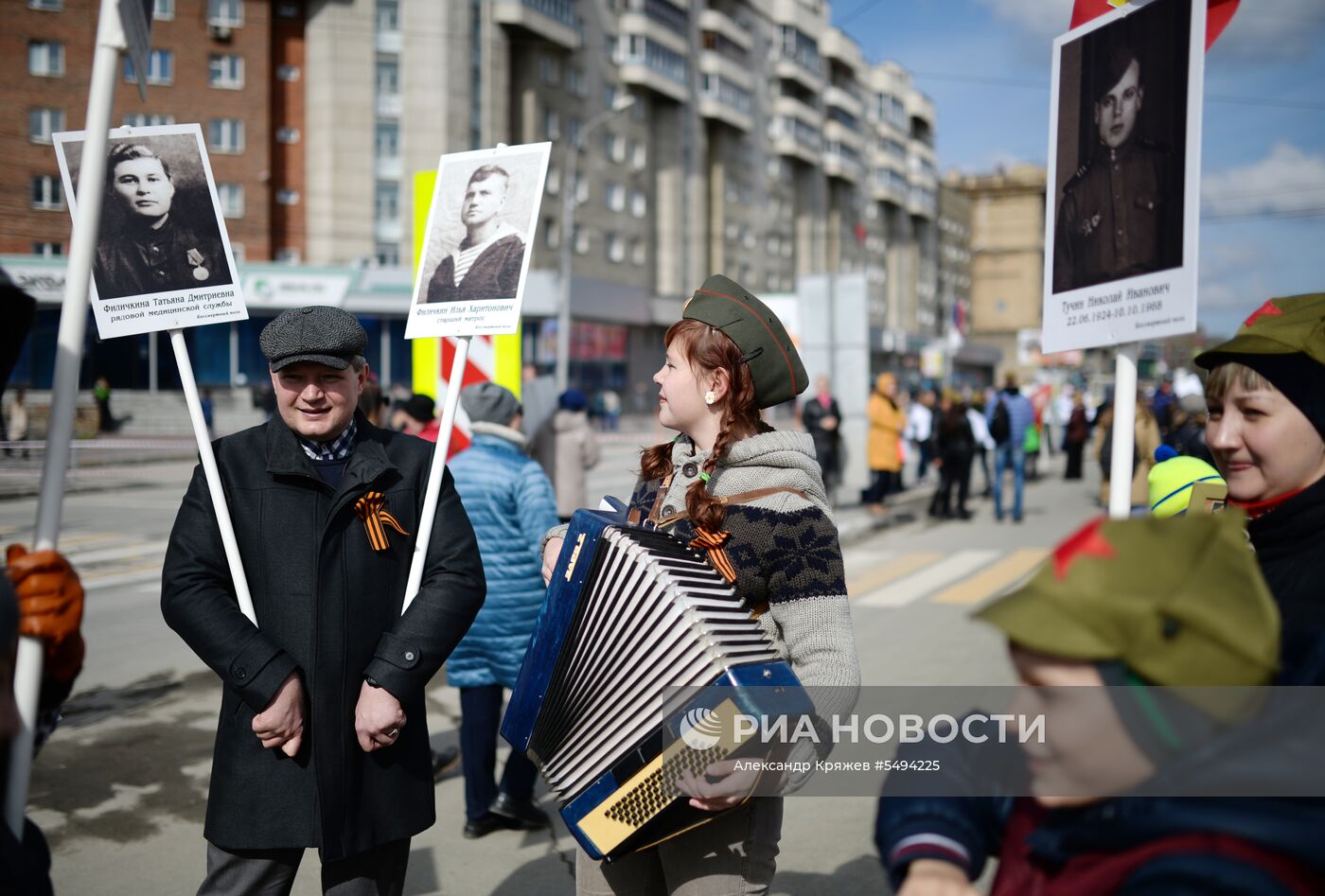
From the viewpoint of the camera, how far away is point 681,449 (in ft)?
9.07

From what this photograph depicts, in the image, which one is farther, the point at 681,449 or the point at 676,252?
the point at 676,252

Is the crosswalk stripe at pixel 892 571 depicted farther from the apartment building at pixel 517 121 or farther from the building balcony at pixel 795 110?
the building balcony at pixel 795 110

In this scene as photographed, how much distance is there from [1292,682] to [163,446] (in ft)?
97.2

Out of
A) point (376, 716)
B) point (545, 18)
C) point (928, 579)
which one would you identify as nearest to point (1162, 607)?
point (376, 716)

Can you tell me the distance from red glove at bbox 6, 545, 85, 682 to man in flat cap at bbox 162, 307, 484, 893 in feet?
2.22

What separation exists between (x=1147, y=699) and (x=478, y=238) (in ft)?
8.42

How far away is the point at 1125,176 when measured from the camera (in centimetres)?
244

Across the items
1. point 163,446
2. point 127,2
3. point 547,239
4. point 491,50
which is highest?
point 491,50

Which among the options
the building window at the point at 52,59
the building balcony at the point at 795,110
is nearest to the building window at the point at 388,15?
the building window at the point at 52,59

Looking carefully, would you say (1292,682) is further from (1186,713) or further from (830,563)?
(830,563)

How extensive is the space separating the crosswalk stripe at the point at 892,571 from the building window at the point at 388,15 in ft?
125

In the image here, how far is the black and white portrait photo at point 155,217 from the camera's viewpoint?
9.66 feet

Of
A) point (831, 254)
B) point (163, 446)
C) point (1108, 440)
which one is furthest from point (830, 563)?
point (831, 254)

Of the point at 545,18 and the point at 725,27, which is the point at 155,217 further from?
the point at 725,27
